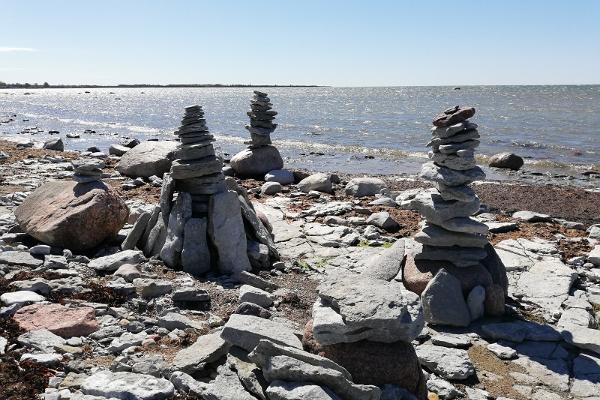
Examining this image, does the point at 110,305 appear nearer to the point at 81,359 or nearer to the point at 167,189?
the point at 81,359

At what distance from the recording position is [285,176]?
21625mm

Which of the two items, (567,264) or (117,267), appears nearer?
(117,267)

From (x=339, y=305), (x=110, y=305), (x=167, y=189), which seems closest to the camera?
(x=339, y=305)

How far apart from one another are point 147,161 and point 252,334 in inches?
627

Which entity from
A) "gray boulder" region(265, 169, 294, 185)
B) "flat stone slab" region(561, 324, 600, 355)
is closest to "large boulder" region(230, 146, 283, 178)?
Result: "gray boulder" region(265, 169, 294, 185)

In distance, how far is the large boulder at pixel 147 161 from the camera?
21.2 meters

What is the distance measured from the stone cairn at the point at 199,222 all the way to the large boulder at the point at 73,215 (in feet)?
1.75

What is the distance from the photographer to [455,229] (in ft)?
32.1

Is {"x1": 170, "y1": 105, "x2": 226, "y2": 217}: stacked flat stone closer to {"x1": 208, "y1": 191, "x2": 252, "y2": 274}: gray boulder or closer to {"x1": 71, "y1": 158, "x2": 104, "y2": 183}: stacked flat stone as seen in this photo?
{"x1": 208, "y1": 191, "x2": 252, "y2": 274}: gray boulder

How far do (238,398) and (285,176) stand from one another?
16.1m

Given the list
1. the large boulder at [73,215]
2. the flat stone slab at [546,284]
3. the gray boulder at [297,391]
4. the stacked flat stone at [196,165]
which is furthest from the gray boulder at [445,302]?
the large boulder at [73,215]

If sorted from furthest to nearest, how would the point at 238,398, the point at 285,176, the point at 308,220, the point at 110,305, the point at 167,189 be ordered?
the point at 285,176, the point at 308,220, the point at 167,189, the point at 110,305, the point at 238,398

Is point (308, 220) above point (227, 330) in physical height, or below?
below

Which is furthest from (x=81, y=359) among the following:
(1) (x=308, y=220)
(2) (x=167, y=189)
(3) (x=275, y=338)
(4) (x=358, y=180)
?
(4) (x=358, y=180)
